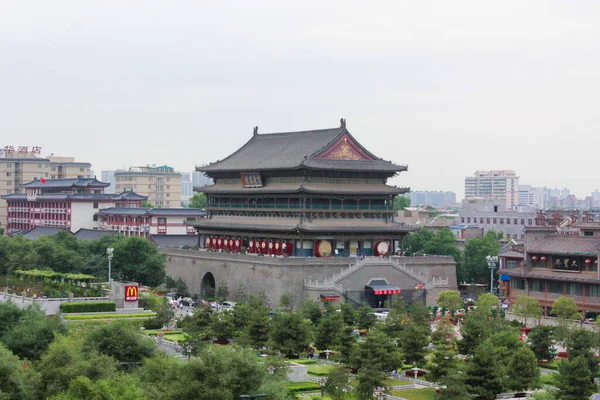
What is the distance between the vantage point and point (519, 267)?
267 ft

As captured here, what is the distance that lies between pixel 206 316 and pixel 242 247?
2967 centimetres

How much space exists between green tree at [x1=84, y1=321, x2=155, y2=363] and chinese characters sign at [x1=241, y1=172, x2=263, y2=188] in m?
43.6

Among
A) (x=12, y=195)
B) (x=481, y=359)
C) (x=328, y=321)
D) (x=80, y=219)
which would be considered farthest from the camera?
(x=12, y=195)

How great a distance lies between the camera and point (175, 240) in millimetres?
111188

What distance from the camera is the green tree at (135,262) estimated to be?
83625 millimetres

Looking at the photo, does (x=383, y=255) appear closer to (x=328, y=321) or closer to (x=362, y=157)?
(x=362, y=157)

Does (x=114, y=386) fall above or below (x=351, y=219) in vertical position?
below

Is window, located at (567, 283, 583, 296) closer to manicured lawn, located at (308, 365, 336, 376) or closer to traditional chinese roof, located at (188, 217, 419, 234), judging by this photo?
traditional chinese roof, located at (188, 217, 419, 234)

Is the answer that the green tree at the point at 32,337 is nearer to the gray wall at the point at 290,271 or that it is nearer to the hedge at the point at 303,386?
the hedge at the point at 303,386

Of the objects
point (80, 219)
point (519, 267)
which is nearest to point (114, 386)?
point (519, 267)

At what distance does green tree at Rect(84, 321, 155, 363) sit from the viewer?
46750 mm

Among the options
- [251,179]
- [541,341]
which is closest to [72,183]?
[251,179]

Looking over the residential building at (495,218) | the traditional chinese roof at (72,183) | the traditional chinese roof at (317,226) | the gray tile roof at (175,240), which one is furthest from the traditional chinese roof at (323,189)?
the residential building at (495,218)

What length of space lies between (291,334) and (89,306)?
55.1 feet
